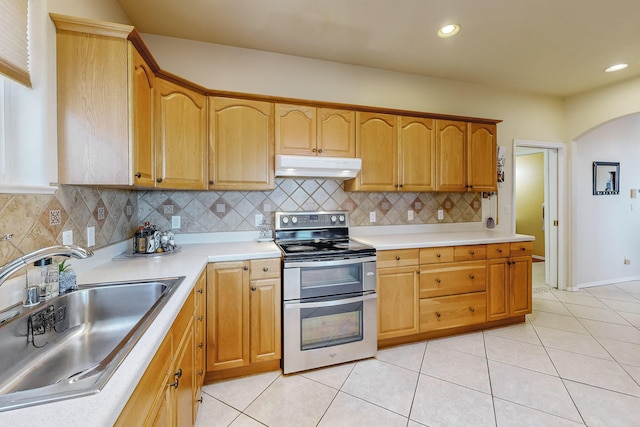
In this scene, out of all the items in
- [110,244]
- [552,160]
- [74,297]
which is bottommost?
[74,297]

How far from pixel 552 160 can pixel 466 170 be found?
1.98 metres

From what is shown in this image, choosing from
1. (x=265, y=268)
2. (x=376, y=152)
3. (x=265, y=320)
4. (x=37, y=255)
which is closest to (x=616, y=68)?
(x=376, y=152)

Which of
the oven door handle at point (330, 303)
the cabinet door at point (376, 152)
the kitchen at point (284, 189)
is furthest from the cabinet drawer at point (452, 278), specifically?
the cabinet door at point (376, 152)

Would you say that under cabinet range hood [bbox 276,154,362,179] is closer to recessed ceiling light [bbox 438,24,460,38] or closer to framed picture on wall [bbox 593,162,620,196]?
recessed ceiling light [bbox 438,24,460,38]

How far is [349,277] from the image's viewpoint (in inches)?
86.2

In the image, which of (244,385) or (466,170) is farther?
(466,170)

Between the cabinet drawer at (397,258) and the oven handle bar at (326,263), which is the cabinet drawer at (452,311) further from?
the oven handle bar at (326,263)

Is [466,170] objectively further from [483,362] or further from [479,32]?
[483,362]

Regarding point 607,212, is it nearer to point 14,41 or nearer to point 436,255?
point 436,255

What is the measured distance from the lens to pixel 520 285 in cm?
277

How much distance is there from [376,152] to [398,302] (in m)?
1.37

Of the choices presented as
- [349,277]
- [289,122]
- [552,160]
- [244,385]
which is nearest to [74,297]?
[244,385]

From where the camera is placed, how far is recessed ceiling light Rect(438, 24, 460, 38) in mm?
2211

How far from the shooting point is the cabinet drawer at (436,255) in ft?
7.90
